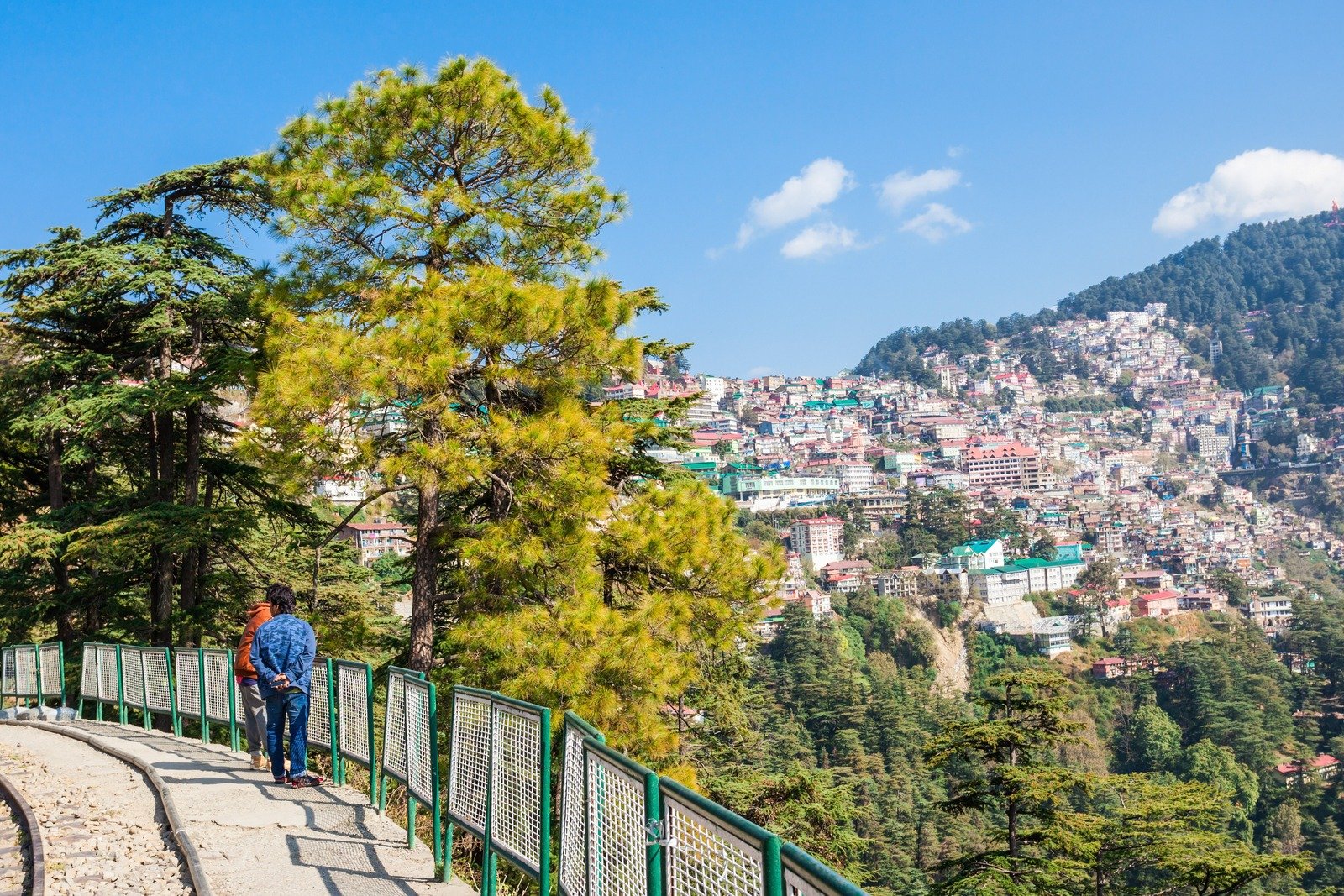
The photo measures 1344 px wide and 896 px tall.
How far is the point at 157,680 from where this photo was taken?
956 cm

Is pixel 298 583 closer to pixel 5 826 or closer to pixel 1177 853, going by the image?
pixel 5 826

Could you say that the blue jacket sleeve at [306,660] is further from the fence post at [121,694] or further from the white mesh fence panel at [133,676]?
the fence post at [121,694]

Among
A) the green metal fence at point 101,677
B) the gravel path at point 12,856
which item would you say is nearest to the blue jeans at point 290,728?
the gravel path at point 12,856

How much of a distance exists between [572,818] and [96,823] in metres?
3.39

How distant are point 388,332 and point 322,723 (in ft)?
11.9

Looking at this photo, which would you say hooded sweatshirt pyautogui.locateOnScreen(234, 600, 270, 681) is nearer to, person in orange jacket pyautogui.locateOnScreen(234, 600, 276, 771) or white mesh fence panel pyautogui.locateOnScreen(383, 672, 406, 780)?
person in orange jacket pyautogui.locateOnScreen(234, 600, 276, 771)

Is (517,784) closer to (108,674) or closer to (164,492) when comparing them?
(108,674)

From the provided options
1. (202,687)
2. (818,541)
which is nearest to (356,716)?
(202,687)

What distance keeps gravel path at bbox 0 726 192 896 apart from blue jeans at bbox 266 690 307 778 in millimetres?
668

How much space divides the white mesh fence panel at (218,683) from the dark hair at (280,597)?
2.37m

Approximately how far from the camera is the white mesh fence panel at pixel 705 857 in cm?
212

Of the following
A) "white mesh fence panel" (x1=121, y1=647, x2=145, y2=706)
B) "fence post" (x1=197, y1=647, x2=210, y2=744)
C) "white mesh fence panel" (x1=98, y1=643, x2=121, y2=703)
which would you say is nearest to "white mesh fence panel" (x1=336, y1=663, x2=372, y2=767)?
"fence post" (x1=197, y1=647, x2=210, y2=744)

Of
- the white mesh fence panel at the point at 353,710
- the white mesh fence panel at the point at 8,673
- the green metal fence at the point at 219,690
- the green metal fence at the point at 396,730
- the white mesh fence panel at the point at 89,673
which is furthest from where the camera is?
the white mesh fence panel at the point at 8,673

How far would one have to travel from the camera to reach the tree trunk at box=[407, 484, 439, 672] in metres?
10.3
